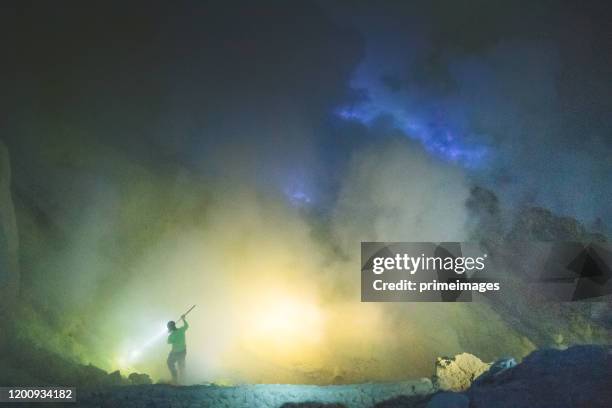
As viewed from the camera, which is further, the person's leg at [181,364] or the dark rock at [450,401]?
the person's leg at [181,364]

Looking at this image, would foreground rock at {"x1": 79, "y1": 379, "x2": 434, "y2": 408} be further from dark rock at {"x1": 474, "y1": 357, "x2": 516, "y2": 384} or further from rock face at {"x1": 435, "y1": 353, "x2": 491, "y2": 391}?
dark rock at {"x1": 474, "y1": 357, "x2": 516, "y2": 384}

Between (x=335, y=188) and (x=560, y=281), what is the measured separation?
9.98 m

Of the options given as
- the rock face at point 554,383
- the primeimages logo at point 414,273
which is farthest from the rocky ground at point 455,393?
the primeimages logo at point 414,273

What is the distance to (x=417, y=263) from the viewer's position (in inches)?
699

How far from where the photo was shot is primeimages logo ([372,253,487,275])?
693 inches

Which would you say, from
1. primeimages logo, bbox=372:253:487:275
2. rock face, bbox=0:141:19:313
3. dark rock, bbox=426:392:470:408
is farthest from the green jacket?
primeimages logo, bbox=372:253:487:275

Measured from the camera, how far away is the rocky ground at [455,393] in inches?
245

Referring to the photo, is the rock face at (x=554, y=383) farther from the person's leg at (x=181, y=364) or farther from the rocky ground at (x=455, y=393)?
the person's leg at (x=181, y=364)

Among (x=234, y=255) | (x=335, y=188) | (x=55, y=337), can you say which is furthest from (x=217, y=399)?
(x=335, y=188)

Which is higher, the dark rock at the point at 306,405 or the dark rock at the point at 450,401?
the dark rock at the point at 450,401

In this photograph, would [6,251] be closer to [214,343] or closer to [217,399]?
[217,399]

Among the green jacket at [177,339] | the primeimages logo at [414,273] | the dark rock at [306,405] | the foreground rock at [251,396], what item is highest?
the primeimages logo at [414,273]

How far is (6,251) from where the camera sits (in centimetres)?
941

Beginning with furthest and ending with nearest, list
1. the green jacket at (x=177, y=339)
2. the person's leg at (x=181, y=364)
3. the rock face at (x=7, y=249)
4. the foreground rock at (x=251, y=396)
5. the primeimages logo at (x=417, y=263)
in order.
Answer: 1. the primeimages logo at (x=417, y=263)
2. the person's leg at (x=181, y=364)
3. the green jacket at (x=177, y=339)
4. the rock face at (x=7, y=249)
5. the foreground rock at (x=251, y=396)
